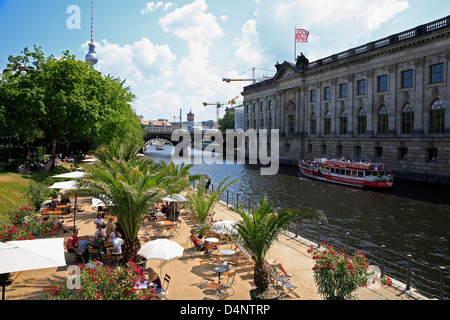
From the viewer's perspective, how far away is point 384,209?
31734 millimetres

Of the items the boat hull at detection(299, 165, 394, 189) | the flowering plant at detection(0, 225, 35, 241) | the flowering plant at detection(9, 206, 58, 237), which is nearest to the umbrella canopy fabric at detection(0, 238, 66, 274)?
the flowering plant at detection(0, 225, 35, 241)

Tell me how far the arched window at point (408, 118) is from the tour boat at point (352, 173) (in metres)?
7.90

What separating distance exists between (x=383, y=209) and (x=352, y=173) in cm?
1418

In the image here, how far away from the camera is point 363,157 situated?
190 feet

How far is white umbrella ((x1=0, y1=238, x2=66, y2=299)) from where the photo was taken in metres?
9.13

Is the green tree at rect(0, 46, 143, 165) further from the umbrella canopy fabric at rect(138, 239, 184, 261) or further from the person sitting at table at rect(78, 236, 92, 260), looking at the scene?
the umbrella canopy fabric at rect(138, 239, 184, 261)

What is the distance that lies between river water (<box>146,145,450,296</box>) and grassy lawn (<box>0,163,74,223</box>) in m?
22.0

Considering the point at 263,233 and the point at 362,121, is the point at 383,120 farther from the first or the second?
the point at 263,233

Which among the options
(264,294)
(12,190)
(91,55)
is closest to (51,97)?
(12,190)

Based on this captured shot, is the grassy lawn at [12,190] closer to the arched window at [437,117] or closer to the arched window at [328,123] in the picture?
the arched window at [437,117]

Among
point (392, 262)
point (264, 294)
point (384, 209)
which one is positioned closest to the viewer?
point (264, 294)

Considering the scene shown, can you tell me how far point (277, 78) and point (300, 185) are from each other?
4513 centimetres
